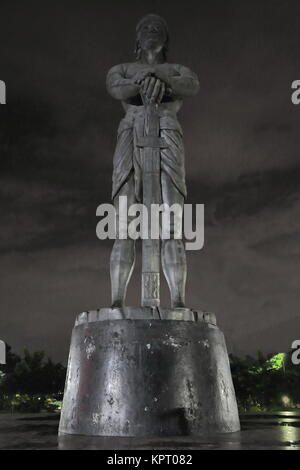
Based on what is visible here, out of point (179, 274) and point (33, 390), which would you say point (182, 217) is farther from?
point (33, 390)

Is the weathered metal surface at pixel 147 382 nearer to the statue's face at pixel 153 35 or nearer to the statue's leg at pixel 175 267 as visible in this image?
the statue's leg at pixel 175 267

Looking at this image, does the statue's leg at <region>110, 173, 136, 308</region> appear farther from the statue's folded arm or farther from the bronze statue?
the statue's folded arm

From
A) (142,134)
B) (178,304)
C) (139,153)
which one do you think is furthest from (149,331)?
(142,134)

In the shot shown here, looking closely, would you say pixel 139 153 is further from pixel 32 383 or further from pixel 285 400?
pixel 285 400

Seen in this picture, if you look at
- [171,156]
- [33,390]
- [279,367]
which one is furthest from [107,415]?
[279,367]

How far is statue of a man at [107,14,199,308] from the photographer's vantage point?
8.62 m

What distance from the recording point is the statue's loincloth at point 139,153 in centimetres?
901

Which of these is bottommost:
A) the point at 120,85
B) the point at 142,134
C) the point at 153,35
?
the point at 142,134

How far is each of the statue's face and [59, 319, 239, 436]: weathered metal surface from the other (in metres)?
4.91

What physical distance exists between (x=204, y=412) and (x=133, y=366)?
1.16 m

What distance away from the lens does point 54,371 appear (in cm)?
3606

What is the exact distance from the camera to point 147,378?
738 centimetres

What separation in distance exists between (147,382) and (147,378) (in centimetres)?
5

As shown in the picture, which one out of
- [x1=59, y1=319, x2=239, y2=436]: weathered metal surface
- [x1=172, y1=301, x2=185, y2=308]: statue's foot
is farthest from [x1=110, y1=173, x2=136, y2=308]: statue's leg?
[x1=172, y1=301, x2=185, y2=308]: statue's foot
